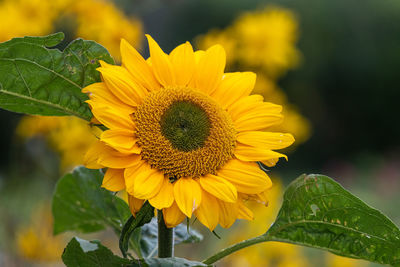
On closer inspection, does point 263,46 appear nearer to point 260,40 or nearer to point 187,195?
point 260,40

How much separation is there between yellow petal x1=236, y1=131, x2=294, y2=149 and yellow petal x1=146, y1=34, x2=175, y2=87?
133 mm

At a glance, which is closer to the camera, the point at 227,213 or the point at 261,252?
the point at 227,213

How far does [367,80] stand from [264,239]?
248 inches

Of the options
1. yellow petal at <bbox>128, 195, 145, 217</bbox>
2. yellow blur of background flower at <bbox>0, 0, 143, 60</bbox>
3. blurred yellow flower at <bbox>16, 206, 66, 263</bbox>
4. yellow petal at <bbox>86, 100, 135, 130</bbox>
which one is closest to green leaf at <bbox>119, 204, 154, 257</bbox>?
yellow petal at <bbox>128, 195, 145, 217</bbox>

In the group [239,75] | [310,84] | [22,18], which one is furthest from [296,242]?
[310,84]

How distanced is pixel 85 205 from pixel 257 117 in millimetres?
361

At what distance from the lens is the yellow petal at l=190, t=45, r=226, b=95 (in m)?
0.78

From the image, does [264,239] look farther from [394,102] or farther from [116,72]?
[394,102]

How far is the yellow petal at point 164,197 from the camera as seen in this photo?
2.14 feet

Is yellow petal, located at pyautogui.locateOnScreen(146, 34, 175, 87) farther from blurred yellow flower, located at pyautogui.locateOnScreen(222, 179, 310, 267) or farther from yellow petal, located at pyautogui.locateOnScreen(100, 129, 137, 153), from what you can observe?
blurred yellow flower, located at pyautogui.locateOnScreen(222, 179, 310, 267)

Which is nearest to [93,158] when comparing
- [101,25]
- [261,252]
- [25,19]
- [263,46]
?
[25,19]

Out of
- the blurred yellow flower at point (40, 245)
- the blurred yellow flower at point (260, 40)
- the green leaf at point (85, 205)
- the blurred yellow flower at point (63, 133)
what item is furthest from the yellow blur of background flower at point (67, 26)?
the green leaf at point (85, 205)

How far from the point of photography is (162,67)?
0.77 metres

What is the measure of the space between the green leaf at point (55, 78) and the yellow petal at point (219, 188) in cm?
19
